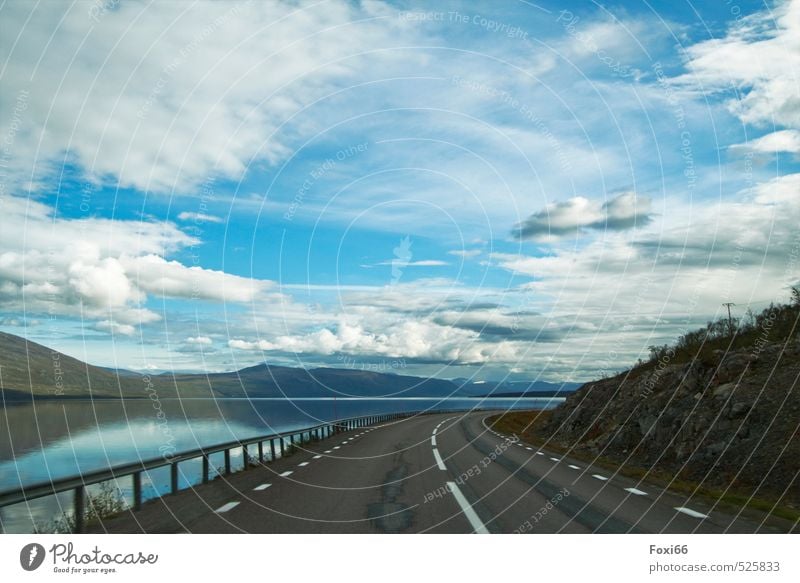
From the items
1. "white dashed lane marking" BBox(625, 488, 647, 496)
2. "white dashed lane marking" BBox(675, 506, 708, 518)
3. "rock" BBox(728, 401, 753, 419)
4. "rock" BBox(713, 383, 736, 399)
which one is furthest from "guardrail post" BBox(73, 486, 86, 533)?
"rock" BBox(713, 383, 736, 399)

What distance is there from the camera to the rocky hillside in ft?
48.8

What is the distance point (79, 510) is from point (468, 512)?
19.0 feet

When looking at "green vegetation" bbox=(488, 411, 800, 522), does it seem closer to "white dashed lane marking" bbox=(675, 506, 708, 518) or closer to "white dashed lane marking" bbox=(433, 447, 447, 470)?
"white dashed lane marking" bbox=(675, 506, 708, 518)

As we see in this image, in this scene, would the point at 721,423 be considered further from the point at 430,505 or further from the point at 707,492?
the point at 430,505

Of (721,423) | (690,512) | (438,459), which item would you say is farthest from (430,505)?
(438,459)

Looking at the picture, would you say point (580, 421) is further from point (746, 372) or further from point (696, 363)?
point (746, 372)

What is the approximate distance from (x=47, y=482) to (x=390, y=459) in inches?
546

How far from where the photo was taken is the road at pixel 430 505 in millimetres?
9414

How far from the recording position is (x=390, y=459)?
21.8 meters

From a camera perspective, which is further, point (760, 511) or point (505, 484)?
point (505, 484)

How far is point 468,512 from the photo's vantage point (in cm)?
1065

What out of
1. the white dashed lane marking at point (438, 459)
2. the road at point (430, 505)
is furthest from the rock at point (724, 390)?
the white dashed lane marking at point (438, 459)
